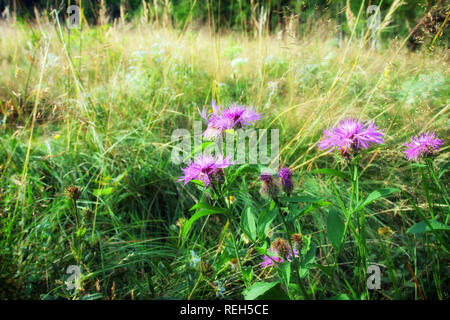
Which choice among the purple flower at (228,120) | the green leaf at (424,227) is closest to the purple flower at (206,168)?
the purple flower at (228,120)

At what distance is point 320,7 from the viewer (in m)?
1.14

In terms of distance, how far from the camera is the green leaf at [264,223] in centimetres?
68

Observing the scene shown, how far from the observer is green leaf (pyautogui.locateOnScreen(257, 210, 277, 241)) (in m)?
0.68

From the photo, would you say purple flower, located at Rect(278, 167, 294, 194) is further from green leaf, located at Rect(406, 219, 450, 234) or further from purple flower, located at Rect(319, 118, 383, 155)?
green leaf, located at Rect(406, 219, 450, 234)

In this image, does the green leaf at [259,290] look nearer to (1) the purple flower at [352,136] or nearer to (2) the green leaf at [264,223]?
(2) the green leaf at [264,223]

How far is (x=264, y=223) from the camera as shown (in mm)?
680

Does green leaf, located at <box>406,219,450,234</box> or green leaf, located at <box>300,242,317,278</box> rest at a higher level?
green leaf, located at <box>406,219,450,234</box>

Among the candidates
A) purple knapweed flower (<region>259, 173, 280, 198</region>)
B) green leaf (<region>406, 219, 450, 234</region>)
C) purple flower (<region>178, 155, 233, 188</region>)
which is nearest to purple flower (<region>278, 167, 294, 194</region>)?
purple knapweed flower (<region>259, 173, 280, 198</region>)

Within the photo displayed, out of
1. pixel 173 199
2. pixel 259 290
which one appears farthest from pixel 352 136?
pixel 173 199

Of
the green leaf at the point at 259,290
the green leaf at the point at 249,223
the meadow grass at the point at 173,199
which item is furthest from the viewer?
the meadow grass at the point at 173,199

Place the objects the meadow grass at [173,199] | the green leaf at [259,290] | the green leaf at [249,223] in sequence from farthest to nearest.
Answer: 1. the meadow grass at [173,199]
2. the green leaf at [249,223]
3. the green leaf at [259,290]
